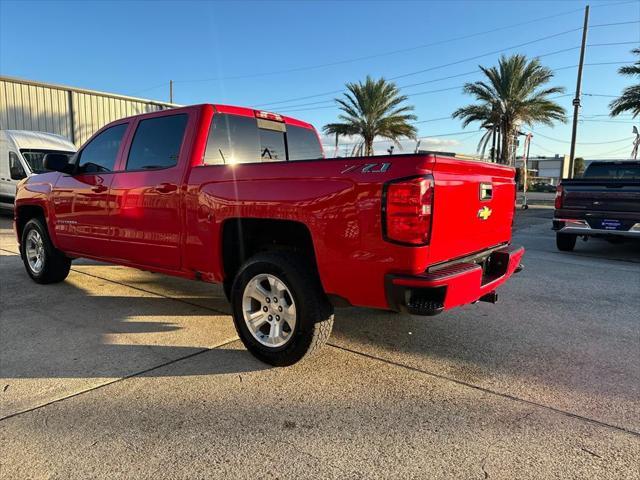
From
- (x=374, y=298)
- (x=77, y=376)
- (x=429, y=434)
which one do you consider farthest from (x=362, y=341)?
(x=77, y=376)

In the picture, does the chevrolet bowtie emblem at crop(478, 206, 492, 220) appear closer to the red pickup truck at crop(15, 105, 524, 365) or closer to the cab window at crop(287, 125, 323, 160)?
the red pickup truck at crop(15, 105, 524, 365)

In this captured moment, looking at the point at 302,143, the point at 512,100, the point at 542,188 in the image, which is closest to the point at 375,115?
the point at 512,100

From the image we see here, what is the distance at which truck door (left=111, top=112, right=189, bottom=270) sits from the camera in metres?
4.13

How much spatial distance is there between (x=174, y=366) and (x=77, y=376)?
25.7 inches

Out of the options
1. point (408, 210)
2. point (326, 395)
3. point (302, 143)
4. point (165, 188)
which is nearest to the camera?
point (408, 210)

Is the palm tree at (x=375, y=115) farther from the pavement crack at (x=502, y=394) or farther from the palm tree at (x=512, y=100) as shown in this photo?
the pavement crack at (x=502, y=394)

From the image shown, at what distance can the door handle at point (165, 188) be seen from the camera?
160 inches

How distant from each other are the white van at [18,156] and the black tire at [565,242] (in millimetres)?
12851

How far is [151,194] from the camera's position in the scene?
14.0 ft

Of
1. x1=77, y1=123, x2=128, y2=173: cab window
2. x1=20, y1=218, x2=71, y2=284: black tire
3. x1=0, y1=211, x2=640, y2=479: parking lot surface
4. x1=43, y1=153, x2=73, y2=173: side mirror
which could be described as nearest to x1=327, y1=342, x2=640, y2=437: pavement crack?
x1=0, y1=211, x2=640, y2=479: parking lot surface

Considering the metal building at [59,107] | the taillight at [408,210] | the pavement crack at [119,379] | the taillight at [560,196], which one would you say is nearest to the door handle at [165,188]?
the pavement crack at [119,379]

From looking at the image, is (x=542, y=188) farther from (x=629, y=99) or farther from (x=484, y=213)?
(x=484, y=213)

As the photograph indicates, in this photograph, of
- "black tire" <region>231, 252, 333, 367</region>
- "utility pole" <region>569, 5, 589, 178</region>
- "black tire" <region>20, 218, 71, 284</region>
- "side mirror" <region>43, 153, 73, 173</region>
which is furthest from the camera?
"utility pole" <region>569, 5, 589, 178</region>

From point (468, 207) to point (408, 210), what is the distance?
0.73 metres
